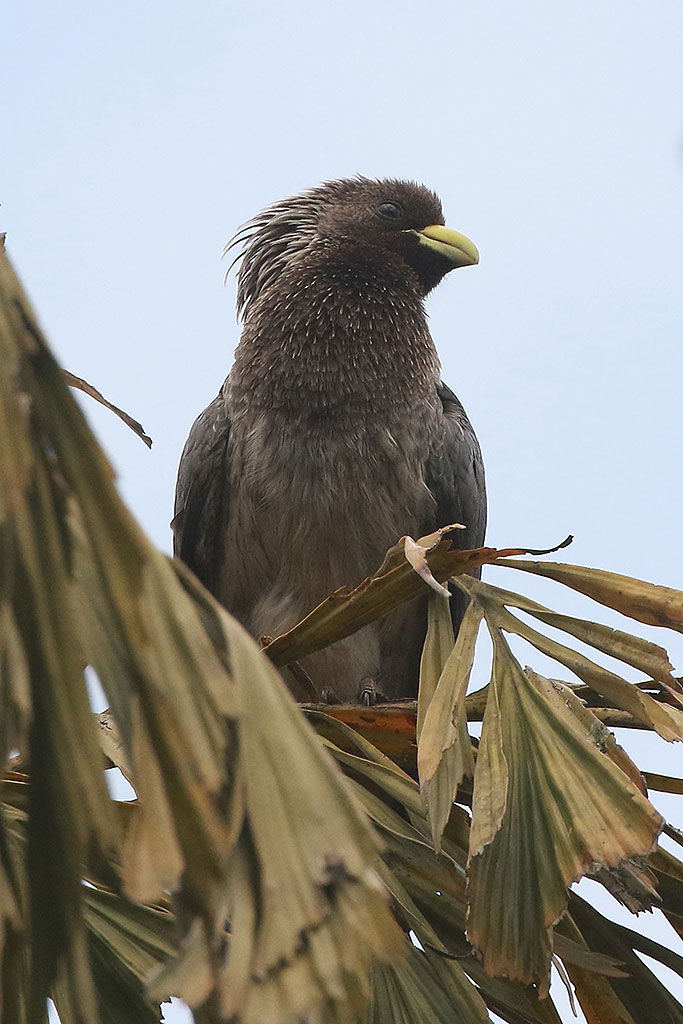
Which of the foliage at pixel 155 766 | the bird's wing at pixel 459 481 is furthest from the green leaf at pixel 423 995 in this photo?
the bird's wing at pixel 459 481

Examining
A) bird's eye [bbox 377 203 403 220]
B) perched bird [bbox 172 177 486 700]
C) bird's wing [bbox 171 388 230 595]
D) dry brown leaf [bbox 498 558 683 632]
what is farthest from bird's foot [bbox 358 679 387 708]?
bird's eye [bbox 377 203 403 220]

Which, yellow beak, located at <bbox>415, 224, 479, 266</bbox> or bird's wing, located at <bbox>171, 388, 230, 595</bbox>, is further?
yellow beak, located at <bbox>415, 224, 479, 266</bbox>

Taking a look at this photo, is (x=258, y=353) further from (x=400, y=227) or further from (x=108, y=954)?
(x=108, y=954)

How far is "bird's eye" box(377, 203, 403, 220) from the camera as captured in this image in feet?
20.8

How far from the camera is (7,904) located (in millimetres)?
2238

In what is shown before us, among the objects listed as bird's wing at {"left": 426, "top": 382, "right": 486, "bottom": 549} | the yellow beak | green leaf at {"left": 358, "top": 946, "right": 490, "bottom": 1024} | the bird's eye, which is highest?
the bird's eye

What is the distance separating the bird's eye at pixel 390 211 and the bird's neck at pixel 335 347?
0.40m

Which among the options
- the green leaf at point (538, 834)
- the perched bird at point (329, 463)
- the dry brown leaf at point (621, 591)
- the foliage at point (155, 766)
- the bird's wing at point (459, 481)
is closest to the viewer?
the foliage at point (155, 766)

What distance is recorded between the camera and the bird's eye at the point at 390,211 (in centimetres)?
633

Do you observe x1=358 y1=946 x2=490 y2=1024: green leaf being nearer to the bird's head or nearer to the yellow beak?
the bird's head

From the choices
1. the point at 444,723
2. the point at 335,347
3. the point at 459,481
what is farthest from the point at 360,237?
the point at 444,723

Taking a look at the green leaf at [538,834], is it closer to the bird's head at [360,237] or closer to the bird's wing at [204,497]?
the bird's wing at [204,497]

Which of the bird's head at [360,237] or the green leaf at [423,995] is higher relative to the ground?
the bird's head at [360,237]

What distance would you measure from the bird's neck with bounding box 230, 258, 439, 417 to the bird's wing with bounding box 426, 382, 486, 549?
0.71 feet
